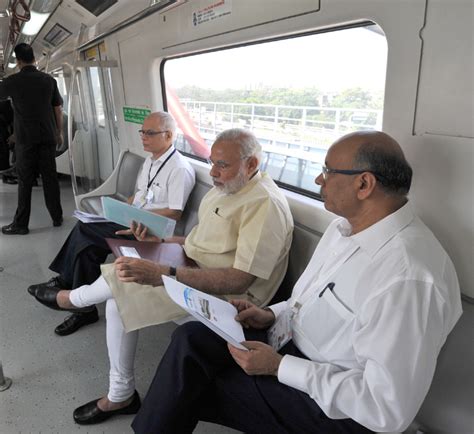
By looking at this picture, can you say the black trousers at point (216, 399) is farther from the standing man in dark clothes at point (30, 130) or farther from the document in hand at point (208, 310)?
the standing man in dark clothes at point (30, 130)

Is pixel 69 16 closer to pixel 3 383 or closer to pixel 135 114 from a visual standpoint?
pixel 135 114

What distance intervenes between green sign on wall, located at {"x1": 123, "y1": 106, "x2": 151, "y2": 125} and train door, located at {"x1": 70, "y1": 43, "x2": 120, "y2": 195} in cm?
38

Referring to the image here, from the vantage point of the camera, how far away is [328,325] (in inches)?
53.0

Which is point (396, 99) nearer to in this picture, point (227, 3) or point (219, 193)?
point (219, 193)

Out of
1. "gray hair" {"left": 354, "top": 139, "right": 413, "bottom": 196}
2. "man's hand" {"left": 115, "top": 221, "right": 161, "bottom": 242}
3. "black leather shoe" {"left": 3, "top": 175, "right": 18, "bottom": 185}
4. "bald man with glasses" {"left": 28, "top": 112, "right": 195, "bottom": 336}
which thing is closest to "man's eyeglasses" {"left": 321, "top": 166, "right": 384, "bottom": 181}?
"gray hair" {"left": 354, "top": 139, "right": 413, "bottom": 196}

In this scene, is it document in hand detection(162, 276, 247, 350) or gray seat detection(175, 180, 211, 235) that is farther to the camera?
gray seat detection(175, 180, 211, 235)

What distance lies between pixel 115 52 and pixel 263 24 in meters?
2.85

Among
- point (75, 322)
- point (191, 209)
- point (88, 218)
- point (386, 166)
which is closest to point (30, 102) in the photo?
point (88, 218)

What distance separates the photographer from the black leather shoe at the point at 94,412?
190 cm

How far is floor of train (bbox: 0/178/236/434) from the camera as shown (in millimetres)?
1927

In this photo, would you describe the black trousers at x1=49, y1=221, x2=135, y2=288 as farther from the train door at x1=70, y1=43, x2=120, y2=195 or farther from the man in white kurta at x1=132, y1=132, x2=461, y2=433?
the train door at x1=70, y1=43, x2=120, y2=195

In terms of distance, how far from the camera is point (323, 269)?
1469 mm

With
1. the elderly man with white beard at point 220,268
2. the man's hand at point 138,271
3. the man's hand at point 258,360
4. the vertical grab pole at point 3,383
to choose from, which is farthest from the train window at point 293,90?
the vertical grab pole at point 3,383

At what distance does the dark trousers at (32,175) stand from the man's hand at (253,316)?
3.76m
